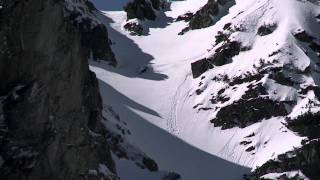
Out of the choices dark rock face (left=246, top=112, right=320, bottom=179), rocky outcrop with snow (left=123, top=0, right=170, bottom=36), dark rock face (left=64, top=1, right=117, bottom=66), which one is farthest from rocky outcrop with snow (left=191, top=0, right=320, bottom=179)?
rocky outcrop with snow (left=123, top=0, right=170, bottom=36)

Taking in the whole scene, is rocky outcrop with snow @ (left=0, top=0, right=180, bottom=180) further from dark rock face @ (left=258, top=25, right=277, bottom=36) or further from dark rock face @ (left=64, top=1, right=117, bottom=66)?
dark rock face @ (left=258, top=25, right=277, bottom=36)

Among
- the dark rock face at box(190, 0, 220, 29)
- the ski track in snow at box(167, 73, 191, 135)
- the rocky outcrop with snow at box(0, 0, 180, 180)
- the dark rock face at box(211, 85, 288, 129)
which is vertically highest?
the rocky outcrop with snow at box(0, 0, 180, 180)

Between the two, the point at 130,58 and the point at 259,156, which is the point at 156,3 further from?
the point at 259,156

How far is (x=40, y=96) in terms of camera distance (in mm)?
26250

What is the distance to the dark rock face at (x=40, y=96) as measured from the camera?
25.0 meters

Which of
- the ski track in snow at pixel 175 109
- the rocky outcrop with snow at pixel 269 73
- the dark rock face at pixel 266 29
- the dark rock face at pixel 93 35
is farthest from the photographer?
the dark rock face at pixel 266 29

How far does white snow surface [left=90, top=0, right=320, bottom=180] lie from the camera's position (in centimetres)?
7025

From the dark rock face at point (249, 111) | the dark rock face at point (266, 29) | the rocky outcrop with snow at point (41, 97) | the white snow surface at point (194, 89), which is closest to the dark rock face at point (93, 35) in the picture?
the white snow surface at point (194, 89)

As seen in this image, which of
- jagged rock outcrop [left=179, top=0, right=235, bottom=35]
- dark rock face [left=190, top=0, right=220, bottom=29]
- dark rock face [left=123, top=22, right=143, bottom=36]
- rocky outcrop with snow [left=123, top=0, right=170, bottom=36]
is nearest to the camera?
jagged rock outcrop [left=179, top=0, right=235, bottom=35]

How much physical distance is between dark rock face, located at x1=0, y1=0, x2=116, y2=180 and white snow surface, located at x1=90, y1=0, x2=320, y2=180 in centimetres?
2826

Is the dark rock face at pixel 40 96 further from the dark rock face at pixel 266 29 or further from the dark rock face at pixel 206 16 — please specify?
the dark rock face at pixel 206 16

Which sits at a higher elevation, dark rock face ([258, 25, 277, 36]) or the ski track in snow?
dark rock face ([258, 25, 277, 36])

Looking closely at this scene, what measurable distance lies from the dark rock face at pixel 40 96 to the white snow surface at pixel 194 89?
28.3 meters

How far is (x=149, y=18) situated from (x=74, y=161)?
97181 millimetres
